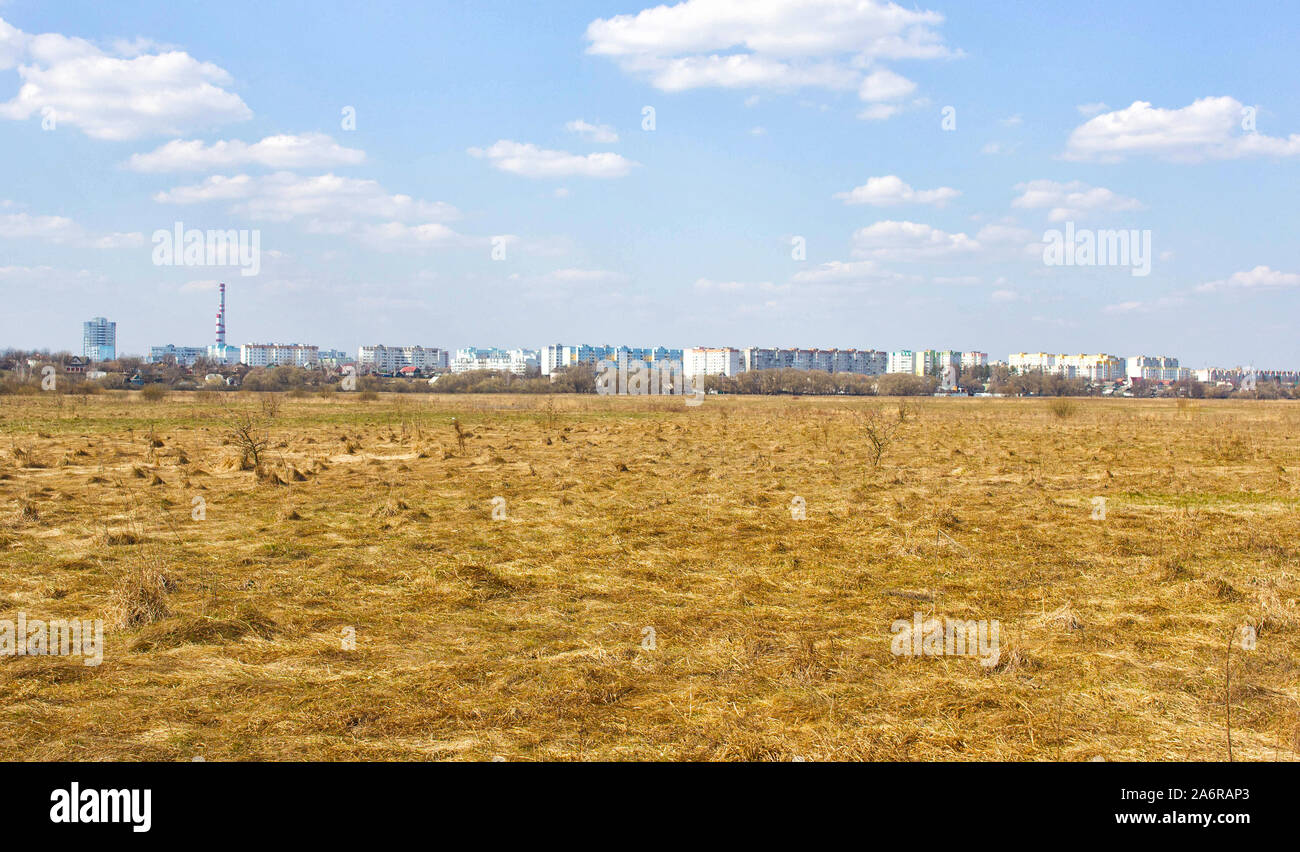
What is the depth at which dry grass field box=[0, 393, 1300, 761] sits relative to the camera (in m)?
5.31

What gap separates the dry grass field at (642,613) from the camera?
209 inches

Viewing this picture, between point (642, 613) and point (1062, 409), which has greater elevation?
point (1062, 409)

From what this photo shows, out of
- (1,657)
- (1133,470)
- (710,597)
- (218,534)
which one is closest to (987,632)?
(710,597)

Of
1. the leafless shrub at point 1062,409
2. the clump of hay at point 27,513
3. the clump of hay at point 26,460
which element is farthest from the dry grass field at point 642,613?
the leafless shrub at point 1062,409

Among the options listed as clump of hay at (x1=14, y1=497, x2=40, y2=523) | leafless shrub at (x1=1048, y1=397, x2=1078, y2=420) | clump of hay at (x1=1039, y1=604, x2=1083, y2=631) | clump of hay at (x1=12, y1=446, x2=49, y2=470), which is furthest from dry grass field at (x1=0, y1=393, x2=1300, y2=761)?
leafless shrub at (x1=1048, y1=397, x2=1078, y2=420)

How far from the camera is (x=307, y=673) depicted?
21.4 ft

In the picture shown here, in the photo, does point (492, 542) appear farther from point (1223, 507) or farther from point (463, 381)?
point (463, 381)

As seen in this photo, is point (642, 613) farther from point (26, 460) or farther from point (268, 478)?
point (26, 460)

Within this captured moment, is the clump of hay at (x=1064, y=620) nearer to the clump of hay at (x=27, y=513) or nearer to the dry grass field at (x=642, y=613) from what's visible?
the dry grass field at (x=642, y=613)

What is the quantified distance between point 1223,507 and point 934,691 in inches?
504

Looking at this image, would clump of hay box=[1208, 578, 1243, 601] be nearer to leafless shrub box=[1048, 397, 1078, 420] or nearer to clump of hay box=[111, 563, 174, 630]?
clump of hay box=[111, 563, 174, 630]

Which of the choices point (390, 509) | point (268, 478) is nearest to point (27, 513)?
point (268, 478)

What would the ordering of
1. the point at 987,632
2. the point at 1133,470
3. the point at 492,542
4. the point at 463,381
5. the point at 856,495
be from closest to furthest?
the point at 987,632 → the point at 492,542 → the point at 856,495 → the point at 1133,470 → the point at 463,381

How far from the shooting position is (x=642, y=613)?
8.31 meters
